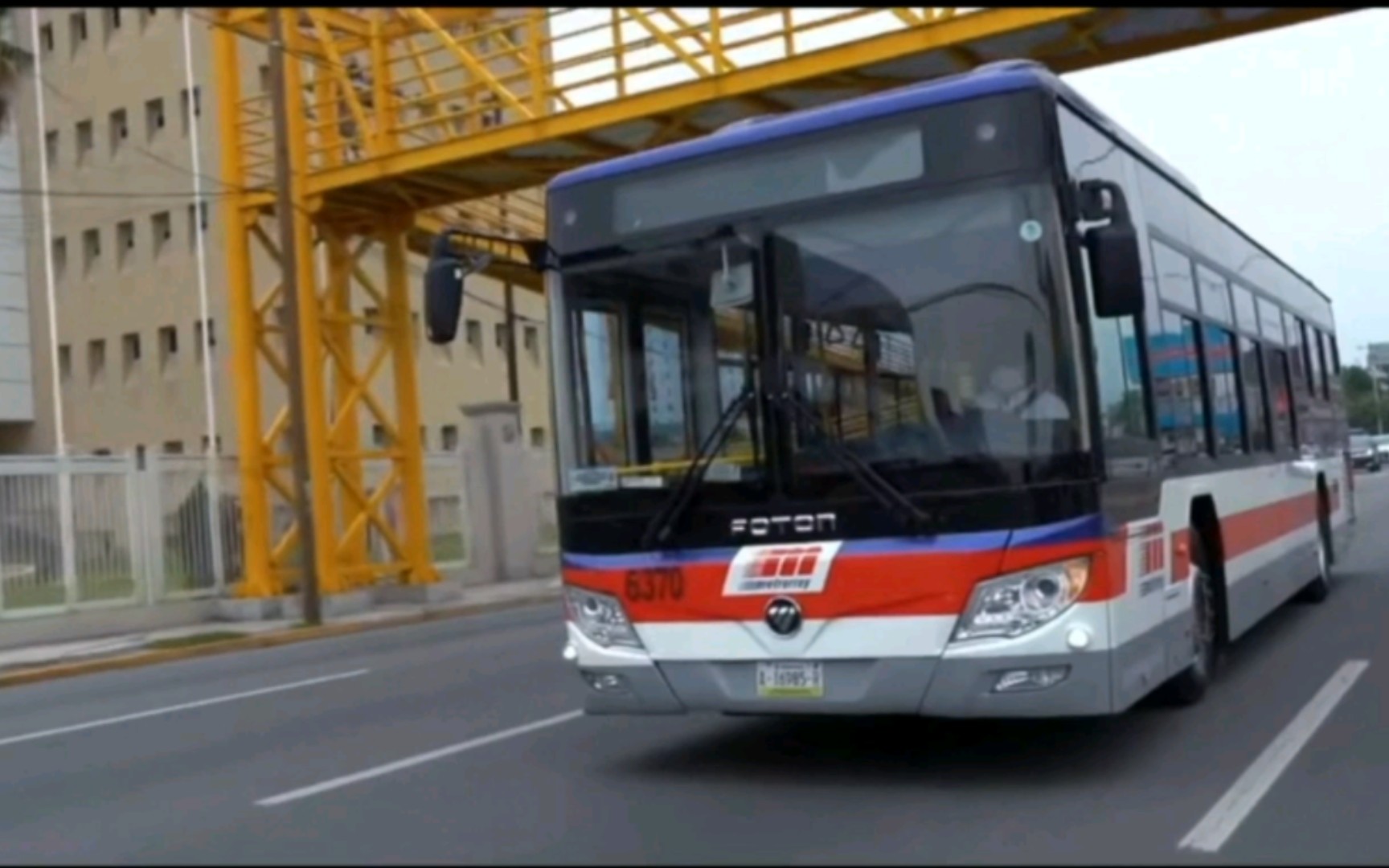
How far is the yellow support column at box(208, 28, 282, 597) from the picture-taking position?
26312mm

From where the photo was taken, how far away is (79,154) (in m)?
52.8

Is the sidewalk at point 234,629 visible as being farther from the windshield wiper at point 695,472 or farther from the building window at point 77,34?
the building window at point 77,34

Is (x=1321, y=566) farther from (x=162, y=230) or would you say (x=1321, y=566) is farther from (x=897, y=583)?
(x=162, y=230)

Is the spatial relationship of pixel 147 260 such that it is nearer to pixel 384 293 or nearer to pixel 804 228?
pixel 384 293

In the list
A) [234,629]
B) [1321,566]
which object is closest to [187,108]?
[234,629]

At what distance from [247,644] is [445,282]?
1408 centimetres

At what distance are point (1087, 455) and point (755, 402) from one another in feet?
5.19

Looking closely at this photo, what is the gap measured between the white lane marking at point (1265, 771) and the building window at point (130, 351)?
4465cm

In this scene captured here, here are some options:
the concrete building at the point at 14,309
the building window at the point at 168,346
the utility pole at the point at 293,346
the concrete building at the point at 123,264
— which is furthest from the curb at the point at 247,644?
the concrete building at the point at 14,309

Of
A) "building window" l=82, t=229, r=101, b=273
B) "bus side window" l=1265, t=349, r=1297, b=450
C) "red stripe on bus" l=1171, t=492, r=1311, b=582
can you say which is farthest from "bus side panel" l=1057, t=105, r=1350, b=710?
"building window" l=82, t=229, r=101, b=273

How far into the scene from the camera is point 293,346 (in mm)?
24781

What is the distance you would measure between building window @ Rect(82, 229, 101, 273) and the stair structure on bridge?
2459 centimetres

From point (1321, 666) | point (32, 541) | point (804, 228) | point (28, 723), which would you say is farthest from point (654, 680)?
point (32, 541)

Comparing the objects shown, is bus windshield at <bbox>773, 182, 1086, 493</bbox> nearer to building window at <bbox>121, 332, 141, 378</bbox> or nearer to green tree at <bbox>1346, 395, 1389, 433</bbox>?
building window at <bbox>121, 332, 141, 378</bbox>
